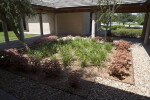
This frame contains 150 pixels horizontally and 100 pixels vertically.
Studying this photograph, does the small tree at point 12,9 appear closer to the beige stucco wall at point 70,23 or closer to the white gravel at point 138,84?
the white gravel at point 138,84

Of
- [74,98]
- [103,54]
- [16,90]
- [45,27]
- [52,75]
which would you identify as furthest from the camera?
[45,27]

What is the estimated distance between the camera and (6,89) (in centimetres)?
297

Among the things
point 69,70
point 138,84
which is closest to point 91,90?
point 69,70

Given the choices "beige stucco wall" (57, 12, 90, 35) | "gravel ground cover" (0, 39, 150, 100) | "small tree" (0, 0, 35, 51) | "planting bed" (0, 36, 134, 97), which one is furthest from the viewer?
"beige stucco wall" (57, 12, 90, 35)

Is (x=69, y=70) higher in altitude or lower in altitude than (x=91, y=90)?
higher

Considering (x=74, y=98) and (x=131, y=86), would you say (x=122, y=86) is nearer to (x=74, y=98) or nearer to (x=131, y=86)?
(x=131, y=86)

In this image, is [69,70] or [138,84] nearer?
[138,84]

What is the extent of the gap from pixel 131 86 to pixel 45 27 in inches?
559

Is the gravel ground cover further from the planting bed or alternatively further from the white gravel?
the planting bed

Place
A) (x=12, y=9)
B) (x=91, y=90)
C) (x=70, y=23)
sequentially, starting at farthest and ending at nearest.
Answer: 1. (x=70, y=23)
2. (x=12, y=9)
3. (x=91, y=90)

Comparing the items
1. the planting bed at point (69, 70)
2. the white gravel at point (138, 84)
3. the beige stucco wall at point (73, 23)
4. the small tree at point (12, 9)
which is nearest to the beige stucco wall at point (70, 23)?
the beige stucco wall at point (73, 23)

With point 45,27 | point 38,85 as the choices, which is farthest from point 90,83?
point 45,27

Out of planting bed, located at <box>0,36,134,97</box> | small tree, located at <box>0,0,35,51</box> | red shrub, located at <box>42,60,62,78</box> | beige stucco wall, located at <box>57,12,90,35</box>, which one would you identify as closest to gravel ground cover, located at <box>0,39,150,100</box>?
planting bed, located at <box>0,36,134,97</box>

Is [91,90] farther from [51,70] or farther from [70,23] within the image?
[70,23]
